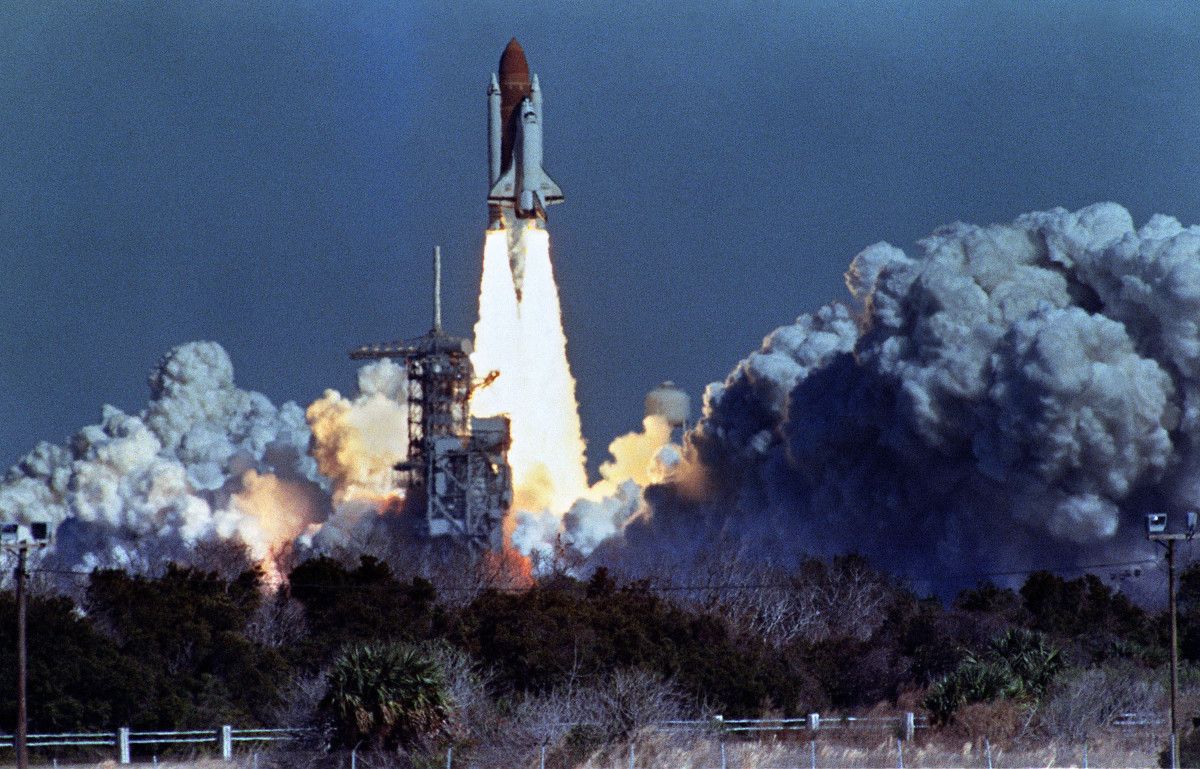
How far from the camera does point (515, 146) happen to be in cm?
10594

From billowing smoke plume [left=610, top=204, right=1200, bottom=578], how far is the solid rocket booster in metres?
10.4

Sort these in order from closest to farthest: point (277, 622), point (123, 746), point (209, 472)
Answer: point (123, 746) < point (277, 622) < point (209, 472)

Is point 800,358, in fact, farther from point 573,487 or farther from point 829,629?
point 829,629

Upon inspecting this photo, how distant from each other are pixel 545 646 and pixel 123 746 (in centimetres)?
1101

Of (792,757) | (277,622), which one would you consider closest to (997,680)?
(792,757)

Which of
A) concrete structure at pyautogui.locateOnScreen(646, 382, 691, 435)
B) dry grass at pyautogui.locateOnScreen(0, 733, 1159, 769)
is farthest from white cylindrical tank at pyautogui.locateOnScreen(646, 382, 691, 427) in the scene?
dry grass at pyautogui.locateOnScreen(0, 733, 1159, 769)

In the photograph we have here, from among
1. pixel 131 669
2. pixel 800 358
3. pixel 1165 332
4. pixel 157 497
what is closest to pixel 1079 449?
pixel 1165 332

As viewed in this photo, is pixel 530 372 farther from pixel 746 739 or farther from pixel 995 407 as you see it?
pixel 746 739

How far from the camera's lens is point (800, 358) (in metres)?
102

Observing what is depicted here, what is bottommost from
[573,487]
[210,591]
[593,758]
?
Result: [593,758]

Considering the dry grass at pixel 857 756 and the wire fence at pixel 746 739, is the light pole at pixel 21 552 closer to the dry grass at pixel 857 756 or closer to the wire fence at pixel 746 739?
the wire fence at pixel 746 739

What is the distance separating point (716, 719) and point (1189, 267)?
3210 cm

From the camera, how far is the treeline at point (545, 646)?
2346 inches

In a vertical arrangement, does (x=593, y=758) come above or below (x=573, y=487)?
below
